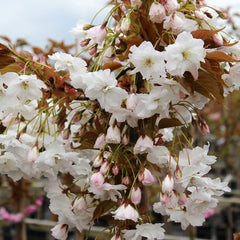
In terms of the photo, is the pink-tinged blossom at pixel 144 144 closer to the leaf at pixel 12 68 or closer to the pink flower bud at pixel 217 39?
the pink flower bud at pixel 217 39

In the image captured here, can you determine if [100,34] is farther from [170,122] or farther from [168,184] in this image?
[168,184]

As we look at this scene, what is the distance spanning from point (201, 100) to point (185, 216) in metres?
0.36

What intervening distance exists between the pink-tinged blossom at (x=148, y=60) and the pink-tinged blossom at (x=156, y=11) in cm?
9

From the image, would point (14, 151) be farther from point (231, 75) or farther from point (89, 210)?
point (231, 75)

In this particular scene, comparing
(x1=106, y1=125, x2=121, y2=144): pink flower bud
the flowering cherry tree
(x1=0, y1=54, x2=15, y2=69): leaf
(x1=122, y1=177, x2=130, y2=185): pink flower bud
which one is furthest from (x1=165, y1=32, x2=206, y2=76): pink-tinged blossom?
(x1=0, y1=54, x2=15, y2=69): leaf

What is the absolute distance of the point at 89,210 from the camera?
101 centimetres

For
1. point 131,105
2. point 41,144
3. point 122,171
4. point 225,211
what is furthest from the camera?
point 225,211

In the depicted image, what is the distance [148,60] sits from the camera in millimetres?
783

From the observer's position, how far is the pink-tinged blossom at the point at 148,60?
78 centimetres

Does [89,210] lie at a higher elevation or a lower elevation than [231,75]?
lower

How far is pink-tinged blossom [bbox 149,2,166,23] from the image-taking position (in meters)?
0.83

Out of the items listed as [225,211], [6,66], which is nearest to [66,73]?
[6,66]

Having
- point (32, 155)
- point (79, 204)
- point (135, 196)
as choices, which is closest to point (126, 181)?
point (135, 196)

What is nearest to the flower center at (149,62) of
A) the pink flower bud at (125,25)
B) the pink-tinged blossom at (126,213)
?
the pink flower bud at (125,25)
